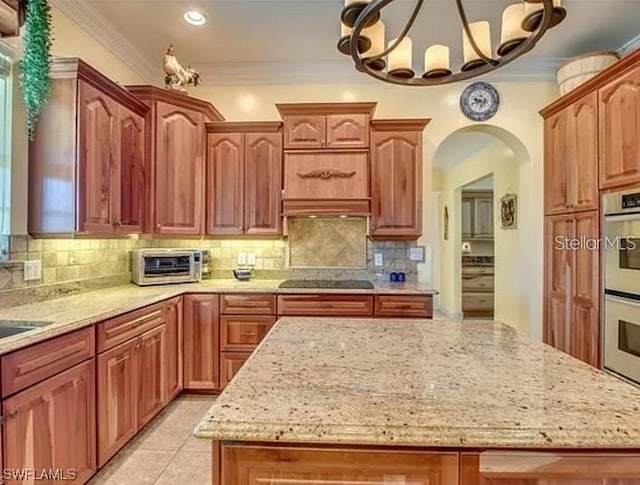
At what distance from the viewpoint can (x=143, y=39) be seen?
341 cm

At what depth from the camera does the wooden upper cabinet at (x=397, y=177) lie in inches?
140

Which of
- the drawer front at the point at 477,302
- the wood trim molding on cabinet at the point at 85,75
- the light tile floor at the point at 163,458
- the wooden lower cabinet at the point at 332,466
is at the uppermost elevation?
the wood trim molding on cabinet at the point at 85,75

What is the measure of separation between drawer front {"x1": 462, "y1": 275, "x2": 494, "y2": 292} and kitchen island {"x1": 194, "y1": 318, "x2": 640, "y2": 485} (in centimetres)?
671

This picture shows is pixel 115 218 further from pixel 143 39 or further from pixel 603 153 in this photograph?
pixel 603 153

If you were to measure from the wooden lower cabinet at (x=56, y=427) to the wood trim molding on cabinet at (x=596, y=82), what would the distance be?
3.67 meters

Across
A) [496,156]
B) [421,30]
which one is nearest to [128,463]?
[421,30]

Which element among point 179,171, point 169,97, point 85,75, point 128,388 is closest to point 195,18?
point 169,97

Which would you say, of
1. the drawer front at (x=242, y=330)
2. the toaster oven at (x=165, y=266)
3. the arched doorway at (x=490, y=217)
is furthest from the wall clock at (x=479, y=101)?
the toaster oven at (x=165, y=266)

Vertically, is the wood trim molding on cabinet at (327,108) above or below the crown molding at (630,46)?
below

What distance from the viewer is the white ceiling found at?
9.52 ft

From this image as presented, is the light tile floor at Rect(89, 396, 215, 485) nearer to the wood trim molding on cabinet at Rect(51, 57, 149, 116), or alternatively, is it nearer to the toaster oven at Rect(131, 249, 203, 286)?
the toaster oven at Rect(131, 249, 203, 286)

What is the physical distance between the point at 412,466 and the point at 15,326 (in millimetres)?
1941

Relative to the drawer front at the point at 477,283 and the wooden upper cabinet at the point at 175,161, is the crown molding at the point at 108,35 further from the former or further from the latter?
the drawer front at the point at 477,283

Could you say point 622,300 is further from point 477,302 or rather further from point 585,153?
point 477,302
